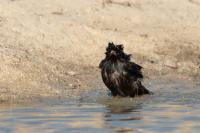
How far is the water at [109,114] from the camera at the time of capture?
1123cm

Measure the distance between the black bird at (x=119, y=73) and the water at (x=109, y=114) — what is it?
0.84ft

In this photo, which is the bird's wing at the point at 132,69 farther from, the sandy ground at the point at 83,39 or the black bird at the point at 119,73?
the sandy ground at the point at 83,39

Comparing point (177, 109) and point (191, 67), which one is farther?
point (191, 67)

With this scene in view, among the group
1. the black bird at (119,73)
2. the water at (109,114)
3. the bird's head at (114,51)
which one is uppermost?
the bird's head at (114,51)

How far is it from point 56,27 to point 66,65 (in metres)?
2.29

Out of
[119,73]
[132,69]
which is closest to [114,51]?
[119,73]

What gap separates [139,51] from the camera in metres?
20.6

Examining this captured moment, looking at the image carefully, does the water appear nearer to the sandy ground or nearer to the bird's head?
the bird's head

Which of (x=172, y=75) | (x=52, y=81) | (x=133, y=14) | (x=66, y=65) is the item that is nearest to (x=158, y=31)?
(x=133, y=14)

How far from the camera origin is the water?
11.2m

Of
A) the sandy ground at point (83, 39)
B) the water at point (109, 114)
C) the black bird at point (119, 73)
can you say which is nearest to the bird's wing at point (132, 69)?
the black bird at point (119, 73)

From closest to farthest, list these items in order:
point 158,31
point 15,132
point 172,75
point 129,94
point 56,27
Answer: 1. point 15,132
2. point 129,94
3. point 172,75
4. point 56,27
5. point 158,31

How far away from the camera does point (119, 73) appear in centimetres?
1548

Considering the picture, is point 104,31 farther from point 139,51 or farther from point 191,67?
point 191,67
